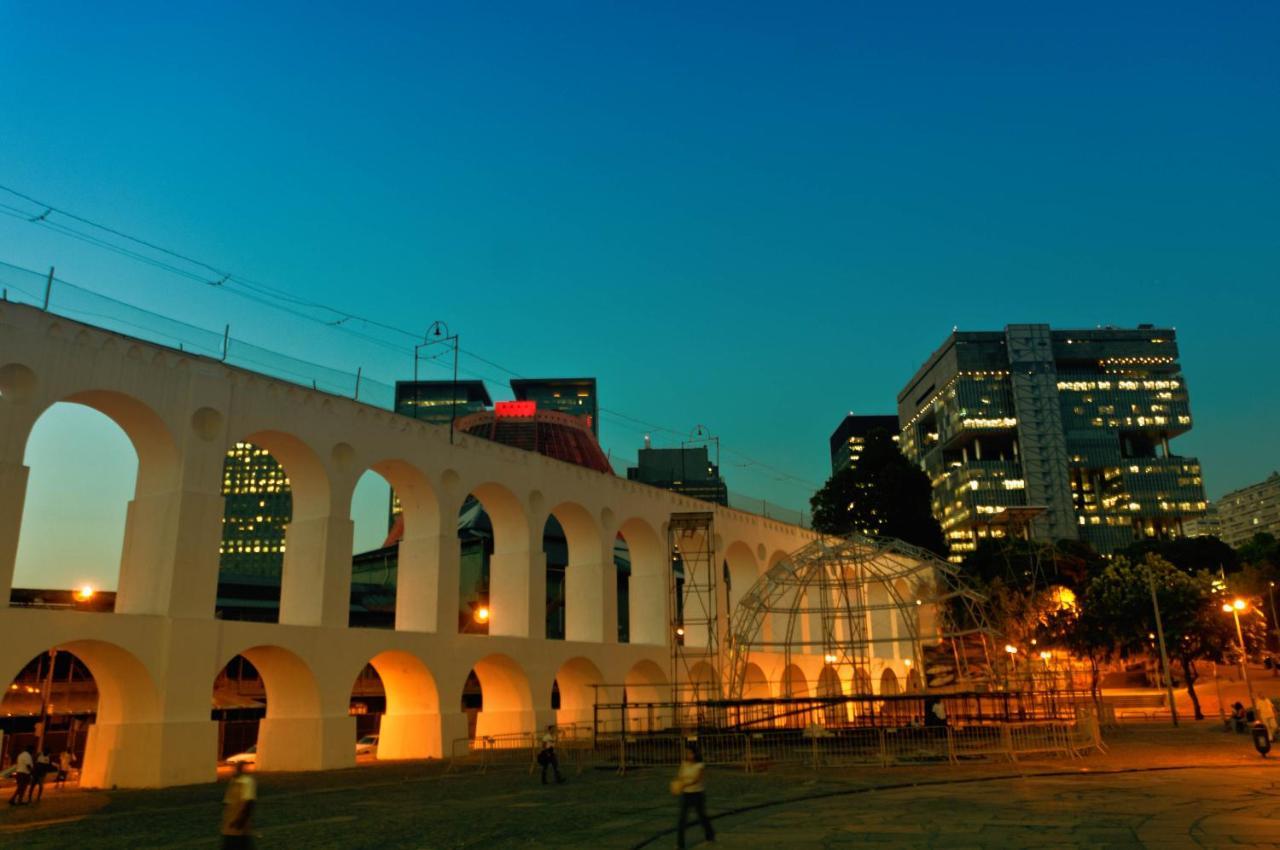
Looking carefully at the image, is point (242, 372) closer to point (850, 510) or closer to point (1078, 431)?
point (850, 510)

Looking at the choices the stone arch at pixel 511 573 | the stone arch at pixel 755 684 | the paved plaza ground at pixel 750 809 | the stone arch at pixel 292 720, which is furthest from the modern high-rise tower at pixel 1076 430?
the stone arch at pixel 292 720

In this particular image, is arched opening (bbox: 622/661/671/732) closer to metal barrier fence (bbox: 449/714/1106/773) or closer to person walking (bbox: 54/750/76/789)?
metal barrier fence (bbox: 449/714/1106/773)

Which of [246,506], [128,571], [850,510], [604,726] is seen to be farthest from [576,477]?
[246,506]

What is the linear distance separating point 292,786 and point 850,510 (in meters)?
53.9

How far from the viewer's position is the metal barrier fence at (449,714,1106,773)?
Answer: 72.8ft

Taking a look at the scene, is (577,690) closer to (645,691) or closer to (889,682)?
(645,691)

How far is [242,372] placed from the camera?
79.7ft

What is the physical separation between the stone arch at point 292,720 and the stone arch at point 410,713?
3150 millimetres

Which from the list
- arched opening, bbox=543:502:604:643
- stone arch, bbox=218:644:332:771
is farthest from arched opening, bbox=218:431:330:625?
arched opening, bbox=543:502:604:643

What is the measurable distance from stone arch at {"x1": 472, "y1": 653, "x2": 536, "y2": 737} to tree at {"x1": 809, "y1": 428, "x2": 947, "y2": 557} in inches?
1562

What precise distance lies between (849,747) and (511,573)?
12910mm

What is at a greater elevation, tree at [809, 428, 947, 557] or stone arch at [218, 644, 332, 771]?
tree at [809, 428, 947, 557]

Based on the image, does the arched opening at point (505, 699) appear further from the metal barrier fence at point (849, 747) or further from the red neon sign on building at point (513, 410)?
the red neon sign on building at point (513, 410)

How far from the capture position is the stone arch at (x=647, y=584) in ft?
126
